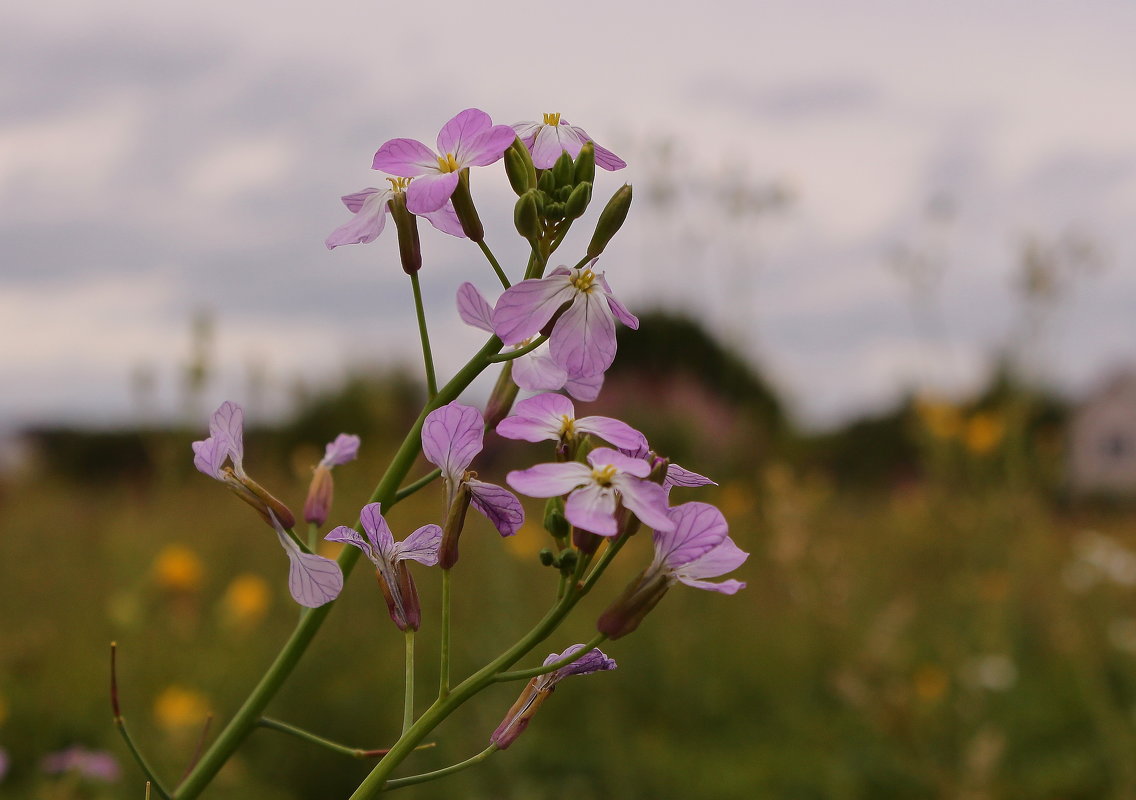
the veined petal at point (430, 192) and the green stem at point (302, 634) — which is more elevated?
the veined petal at point (430, 192)

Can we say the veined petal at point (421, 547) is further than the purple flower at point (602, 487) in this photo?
Yes

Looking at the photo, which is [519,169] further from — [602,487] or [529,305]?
[602,487]

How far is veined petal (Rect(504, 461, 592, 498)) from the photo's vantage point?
1.99 ft

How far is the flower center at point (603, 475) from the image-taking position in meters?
0.63

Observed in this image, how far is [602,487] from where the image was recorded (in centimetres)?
63

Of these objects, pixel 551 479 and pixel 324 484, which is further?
pixel 324 484

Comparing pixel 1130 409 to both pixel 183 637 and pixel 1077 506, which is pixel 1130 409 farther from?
pixel 183 637

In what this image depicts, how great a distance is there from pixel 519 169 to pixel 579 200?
0.20 feet

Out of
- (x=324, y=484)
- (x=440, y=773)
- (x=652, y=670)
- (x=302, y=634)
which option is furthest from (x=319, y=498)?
(x=652, y=670)

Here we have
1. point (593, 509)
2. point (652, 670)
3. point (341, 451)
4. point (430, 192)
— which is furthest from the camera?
point (652, 670)

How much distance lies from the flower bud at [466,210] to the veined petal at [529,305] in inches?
3.8

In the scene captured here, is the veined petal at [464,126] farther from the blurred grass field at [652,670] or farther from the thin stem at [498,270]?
the blurred grass field at [652,670]

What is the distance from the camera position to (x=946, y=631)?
12.8ft

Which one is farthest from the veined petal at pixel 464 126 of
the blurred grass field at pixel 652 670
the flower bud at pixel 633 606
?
the blurred grass field at pixel 652 670
